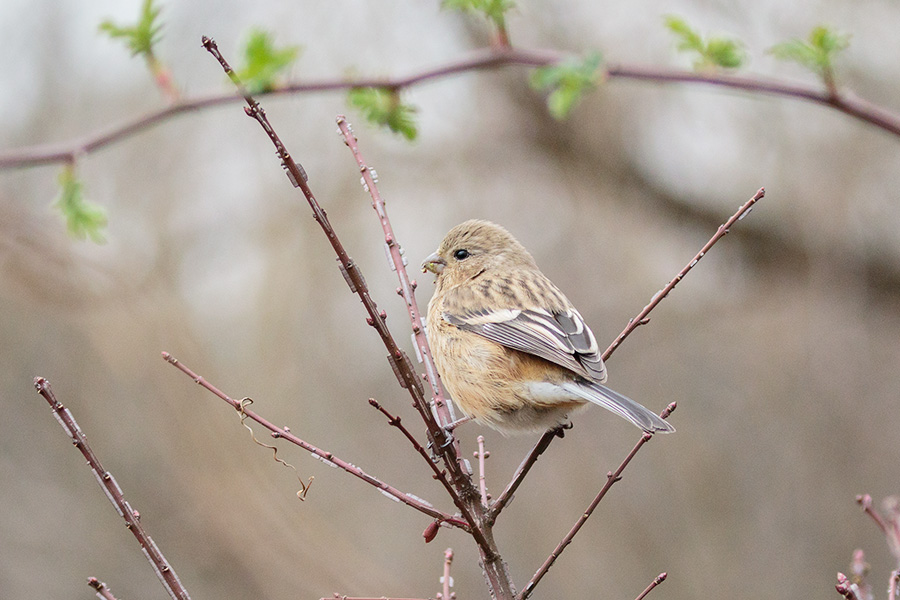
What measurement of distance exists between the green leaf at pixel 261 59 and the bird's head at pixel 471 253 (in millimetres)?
1370

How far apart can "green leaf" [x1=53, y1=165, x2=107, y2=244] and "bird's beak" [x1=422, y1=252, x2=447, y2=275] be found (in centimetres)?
174

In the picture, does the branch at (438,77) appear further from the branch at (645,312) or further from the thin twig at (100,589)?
the thin twig at (100,589)

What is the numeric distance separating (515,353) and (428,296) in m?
3.82

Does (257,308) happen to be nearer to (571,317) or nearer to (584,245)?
(584,245)

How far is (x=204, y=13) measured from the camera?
7.58m

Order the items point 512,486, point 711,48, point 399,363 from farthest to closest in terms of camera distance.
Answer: point 711,48, point 512,486, point 399,363

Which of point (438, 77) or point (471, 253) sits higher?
point (438, 77)

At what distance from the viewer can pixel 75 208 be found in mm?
4145

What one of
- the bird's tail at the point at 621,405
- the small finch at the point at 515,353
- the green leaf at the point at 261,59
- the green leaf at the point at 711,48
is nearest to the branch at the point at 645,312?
the bird's tail at the point at 621,405

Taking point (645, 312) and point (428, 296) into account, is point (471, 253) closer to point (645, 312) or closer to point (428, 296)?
point (645, 312)

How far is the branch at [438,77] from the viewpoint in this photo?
4.04 meters

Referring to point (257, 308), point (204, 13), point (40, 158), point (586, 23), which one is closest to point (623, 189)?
point (586, 23)

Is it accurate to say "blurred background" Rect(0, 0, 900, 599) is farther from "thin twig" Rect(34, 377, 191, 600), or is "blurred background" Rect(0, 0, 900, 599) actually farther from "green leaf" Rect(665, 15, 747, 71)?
"thin twig" Rect(34, 377, 191, 600)

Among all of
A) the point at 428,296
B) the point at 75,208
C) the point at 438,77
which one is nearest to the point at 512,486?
the point at 438,77
